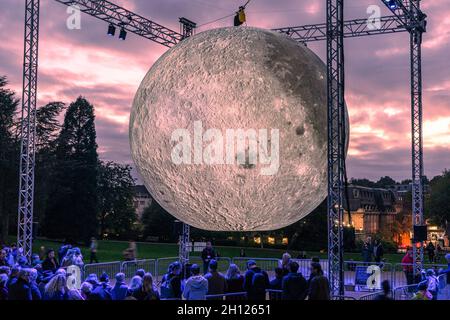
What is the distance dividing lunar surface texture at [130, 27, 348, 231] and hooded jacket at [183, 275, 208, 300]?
1583 mm

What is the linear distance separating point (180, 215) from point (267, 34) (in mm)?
3642

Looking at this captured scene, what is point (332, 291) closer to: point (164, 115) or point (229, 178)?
point (229, 178)

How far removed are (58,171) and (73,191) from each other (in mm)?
3968

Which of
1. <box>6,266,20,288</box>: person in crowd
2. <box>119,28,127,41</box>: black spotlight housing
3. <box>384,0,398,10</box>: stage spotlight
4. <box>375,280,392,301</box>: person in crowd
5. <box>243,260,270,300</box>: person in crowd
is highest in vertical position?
<box>384,0,398,10</box>: stage spotlight

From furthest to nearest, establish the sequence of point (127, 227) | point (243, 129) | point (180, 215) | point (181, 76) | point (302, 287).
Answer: point (127, 227) → point (180, 215) → point (181, 76) → point (243, 129) → point (302, 287)

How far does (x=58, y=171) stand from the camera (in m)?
45.6

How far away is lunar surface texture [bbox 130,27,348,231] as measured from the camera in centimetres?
948

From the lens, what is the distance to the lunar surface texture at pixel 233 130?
9.48 metres

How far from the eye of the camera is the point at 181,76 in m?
10.0

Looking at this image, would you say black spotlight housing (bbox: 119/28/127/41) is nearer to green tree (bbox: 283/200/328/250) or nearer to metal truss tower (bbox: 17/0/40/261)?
metal truss tower (bbox: 17/0/40/261)

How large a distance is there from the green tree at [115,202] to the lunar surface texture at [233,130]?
2186 inches

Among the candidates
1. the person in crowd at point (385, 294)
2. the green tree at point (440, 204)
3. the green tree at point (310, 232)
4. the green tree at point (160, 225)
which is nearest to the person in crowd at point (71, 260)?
the person in crowd at point (385, 294)

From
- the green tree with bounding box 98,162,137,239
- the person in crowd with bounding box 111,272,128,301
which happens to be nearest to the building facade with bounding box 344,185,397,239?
the green tree with bounding box 98,162,137,239
